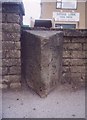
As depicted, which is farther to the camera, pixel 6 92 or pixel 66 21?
pixel 66 21

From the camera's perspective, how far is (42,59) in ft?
13.2

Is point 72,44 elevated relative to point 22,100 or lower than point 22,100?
elevated

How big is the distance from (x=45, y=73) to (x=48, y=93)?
12.0 inches

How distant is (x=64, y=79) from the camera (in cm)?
455

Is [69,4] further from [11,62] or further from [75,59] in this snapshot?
[11,62]

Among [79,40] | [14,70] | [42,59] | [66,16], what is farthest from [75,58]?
[66,16]

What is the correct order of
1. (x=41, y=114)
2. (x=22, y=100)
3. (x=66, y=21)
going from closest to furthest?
1. (x=41, y=114)
2. (x=22, y=100)
3. (x=66, y=21)

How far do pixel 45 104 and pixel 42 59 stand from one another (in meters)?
0.61

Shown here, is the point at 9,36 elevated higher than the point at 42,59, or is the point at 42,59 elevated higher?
the point at 9,36

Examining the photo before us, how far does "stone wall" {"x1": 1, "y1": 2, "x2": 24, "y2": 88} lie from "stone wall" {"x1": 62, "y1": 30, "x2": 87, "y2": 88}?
29.6 inches

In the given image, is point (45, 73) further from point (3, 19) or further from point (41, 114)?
point (3, 19)

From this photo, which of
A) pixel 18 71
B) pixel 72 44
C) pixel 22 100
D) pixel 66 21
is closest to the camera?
pixel 22 100

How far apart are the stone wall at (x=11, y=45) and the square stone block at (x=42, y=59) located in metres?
0.16

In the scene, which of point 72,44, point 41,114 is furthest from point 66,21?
point 41,114
